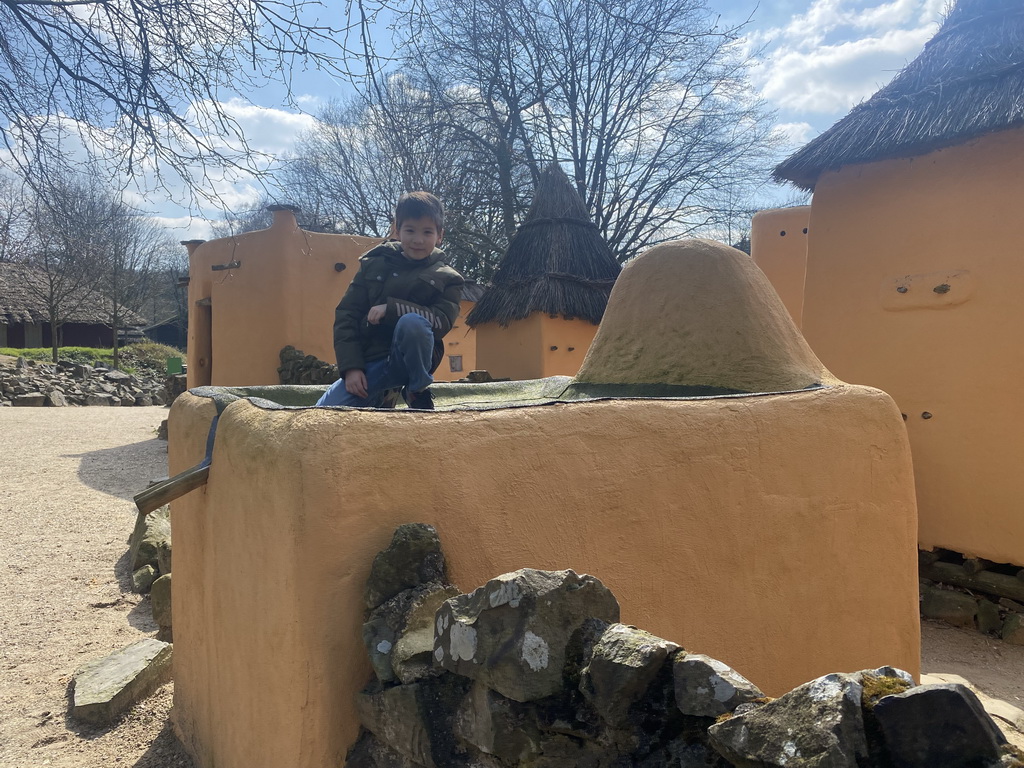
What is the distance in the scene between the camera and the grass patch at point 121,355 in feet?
→ 79.1

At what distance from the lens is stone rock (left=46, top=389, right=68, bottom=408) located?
58.3 ft

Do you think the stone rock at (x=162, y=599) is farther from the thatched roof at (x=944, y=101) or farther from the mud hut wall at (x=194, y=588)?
the thatched roof at (x=944, y=101)

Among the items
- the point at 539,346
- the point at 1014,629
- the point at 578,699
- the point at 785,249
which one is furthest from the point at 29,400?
the point at 578,699

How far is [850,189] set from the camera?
236 inches

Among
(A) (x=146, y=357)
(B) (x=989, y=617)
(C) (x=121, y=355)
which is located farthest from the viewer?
(A) (x=146, y=357)

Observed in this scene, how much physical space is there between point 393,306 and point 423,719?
5.62 ft

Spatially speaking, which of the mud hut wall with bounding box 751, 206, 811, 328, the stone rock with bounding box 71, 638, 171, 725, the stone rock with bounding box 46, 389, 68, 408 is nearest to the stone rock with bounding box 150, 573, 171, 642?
the stone rock with bounding box 71, 638, 171, 725

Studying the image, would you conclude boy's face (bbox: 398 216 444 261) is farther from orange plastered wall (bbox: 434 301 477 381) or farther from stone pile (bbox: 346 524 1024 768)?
orange plastered wall (bbox: 434 301 477 381)

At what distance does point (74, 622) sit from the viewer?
493 centimetres

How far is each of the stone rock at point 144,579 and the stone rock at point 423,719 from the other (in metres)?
4.66

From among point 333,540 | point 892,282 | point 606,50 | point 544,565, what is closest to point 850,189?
point 892,282

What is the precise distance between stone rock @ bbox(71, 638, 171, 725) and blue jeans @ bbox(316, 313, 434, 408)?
208 centimetres

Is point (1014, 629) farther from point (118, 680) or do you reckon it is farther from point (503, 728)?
point (118, 680)

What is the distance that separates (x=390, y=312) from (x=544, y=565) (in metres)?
1.32
